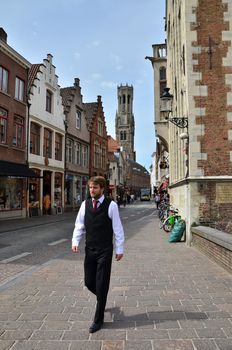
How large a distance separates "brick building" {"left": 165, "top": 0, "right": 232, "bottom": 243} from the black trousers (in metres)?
6.97

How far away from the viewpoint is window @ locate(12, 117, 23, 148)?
23.7 metres

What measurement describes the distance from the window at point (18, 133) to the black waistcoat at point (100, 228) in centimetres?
1994

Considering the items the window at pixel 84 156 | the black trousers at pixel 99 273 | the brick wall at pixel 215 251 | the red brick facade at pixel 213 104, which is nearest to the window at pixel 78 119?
the window at pixel 84 156

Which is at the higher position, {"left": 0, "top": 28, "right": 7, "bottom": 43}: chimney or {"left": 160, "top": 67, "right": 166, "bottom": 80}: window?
{"left": 0, "top": 28, "right": 7, "bottom": 43}: chimney

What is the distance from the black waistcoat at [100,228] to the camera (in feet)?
14.8

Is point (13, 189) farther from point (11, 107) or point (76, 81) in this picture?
point (76, 81)

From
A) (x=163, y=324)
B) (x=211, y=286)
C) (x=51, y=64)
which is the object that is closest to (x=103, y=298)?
(x=163, y=324)

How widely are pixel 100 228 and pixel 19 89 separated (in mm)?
21870

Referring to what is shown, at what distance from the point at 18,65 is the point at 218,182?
17.6m

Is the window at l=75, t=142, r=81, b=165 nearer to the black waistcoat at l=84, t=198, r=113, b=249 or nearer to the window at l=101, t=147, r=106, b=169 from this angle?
the window at l=101, t=147, r=106, b=169

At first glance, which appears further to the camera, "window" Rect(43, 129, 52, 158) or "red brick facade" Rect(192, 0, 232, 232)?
"window" Rect(43, 129, 52, 158)

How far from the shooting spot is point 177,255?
9.63 metres

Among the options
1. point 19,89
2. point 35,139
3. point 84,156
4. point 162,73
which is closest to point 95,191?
point 19,89

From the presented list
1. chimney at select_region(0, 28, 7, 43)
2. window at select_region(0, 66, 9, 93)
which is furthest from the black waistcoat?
chimney at select_region(0, 28, 7, 43)
